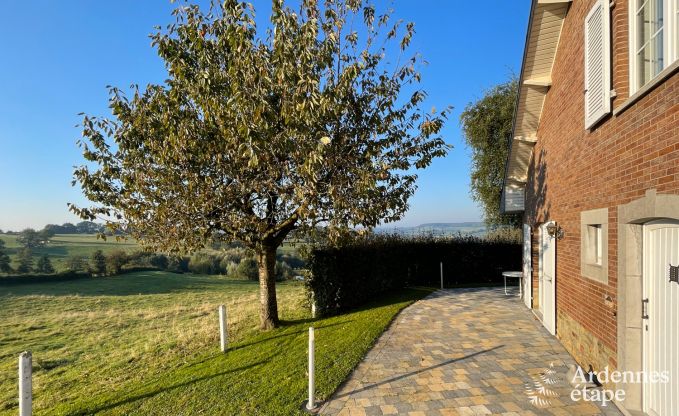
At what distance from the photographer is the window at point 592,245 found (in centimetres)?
549

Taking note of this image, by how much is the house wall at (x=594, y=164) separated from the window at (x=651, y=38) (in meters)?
0.15

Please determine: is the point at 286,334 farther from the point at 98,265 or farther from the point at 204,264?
the point at 98,265

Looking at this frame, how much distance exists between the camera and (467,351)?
7.12m

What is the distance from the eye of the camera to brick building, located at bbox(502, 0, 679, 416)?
377 cm

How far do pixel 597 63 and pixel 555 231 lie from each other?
3773 millimetres

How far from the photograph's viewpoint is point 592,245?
20.3 ft

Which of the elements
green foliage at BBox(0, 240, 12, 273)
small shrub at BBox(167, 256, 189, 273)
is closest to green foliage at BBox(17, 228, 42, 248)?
green foliage at BBox(0, 240, 12, 273)

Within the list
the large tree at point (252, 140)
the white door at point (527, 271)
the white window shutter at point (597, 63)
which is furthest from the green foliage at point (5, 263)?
the white window shutter at point (597, 63)

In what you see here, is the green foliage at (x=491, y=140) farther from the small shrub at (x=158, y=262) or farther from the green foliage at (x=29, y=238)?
the green foliage at (x=29, y=238)

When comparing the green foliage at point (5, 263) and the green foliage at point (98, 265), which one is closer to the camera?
the green foliage at point (5, 263)

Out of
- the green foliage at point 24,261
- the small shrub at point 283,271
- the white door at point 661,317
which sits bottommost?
the small shrub at point 283,271

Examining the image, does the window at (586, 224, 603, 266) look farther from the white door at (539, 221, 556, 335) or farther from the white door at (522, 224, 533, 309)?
the white door at (522, 224, 533, 309)

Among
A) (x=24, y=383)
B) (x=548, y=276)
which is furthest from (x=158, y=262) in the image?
(x=548, y=276)

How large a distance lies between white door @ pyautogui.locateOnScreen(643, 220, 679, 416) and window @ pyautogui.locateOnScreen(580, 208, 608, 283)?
1085 millimetres
